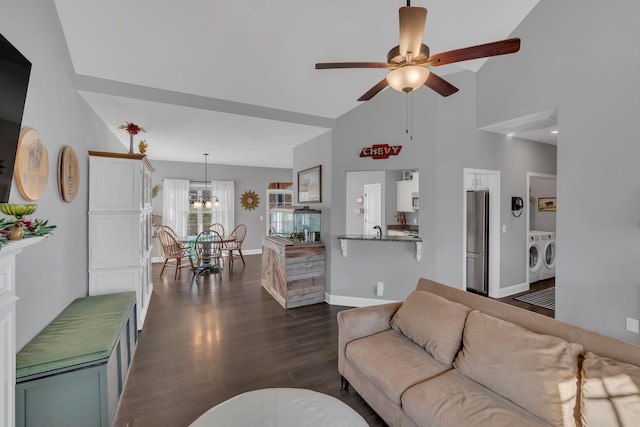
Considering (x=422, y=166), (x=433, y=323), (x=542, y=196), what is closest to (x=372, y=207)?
(x=422, y=166)

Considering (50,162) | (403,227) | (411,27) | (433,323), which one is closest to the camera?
(411,27)

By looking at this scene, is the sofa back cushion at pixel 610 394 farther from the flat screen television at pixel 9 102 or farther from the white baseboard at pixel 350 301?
the flat screen television at pixel 9 102

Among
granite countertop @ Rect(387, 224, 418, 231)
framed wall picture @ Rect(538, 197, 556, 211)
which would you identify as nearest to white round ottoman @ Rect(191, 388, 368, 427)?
granite countertop @ Rect(387, 224, 418, 231)

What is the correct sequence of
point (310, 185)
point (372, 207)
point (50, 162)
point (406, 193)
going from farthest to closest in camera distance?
point (372, 207) → point (406, 193) → point (310, 185) → point (50, 162)

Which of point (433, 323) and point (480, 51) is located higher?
point (480, 51)

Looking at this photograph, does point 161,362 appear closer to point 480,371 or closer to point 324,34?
point 480,371

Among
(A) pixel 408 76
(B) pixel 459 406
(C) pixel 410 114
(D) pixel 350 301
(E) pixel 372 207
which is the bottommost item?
(D) pixel 350 301

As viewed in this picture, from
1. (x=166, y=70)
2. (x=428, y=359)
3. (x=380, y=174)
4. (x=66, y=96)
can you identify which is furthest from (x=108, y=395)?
(x=380, y=174)

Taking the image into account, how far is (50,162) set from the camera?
6.84 ft

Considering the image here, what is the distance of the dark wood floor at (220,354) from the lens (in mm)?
2020

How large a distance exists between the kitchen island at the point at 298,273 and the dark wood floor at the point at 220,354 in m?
0.17

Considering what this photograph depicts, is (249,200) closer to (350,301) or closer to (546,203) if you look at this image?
(350,301)

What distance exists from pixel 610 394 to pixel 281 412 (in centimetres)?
143

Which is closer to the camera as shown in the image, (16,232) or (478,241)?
(16,232)
